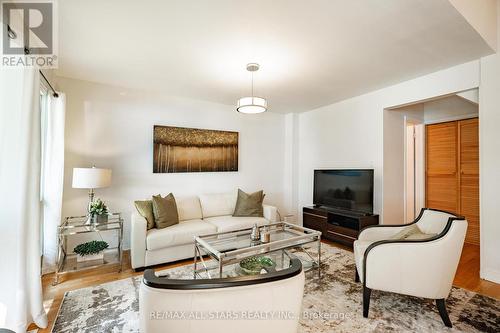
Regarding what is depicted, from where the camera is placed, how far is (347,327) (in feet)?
6.02

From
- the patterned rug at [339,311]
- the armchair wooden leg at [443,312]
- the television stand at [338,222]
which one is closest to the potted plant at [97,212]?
the patterned rug at [339,311]

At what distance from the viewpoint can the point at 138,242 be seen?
2.81m

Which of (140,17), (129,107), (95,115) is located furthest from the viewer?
(129,107)

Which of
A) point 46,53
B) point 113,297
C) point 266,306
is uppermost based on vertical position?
point 46,53

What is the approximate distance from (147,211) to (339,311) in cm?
242

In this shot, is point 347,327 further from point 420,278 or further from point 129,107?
point 129,107

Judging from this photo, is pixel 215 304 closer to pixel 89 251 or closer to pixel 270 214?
pixel 89 251

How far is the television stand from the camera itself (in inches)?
139

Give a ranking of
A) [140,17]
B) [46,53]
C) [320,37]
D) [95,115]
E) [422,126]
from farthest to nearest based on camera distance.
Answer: [422,126], [95,115], [46,53], [320,37], [140,17]

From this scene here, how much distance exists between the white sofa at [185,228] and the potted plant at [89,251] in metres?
0.47

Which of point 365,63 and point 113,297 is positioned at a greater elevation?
point 365,63

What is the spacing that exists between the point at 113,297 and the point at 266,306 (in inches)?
78.7

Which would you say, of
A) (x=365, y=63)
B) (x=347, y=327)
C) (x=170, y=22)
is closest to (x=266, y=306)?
(x=347, y=327)

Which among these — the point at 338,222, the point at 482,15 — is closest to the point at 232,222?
the point at 338,222
